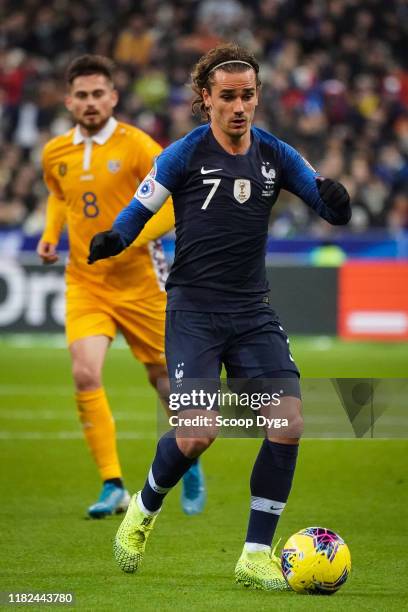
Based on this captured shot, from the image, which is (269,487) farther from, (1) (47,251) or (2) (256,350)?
(1) (47,251)

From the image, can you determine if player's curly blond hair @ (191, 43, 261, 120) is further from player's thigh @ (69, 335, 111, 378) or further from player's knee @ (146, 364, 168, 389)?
player's knee @ (146, 364, 168, 389)

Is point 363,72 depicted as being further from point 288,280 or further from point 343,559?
point 343,559

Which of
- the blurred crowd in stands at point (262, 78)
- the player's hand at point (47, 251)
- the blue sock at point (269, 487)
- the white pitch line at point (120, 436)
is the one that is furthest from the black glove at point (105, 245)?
the blurred crowd in stands at point (262, 78)

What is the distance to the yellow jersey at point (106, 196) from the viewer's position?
26.7ft

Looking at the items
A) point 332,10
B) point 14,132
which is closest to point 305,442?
point 14,132

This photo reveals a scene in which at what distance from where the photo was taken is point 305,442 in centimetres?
1134

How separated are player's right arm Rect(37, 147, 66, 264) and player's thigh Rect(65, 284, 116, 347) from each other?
355 millimetres

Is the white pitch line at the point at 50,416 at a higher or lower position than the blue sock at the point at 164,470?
lower

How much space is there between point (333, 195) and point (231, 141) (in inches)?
20.9

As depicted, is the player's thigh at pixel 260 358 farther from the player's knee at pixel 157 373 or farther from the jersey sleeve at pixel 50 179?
the jersey sleeve at pixel 50 179

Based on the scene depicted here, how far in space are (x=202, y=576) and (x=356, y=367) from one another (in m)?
9.68

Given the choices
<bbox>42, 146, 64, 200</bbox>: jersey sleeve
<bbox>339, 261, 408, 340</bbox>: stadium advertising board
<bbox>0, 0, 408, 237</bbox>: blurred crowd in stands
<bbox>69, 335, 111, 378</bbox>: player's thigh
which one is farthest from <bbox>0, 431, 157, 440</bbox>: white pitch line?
<bbox>0, 0, 408, 237</bbox>: blurred crowd in stands

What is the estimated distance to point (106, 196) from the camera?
815 cm

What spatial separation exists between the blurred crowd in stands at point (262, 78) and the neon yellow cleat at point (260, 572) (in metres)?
15.3
